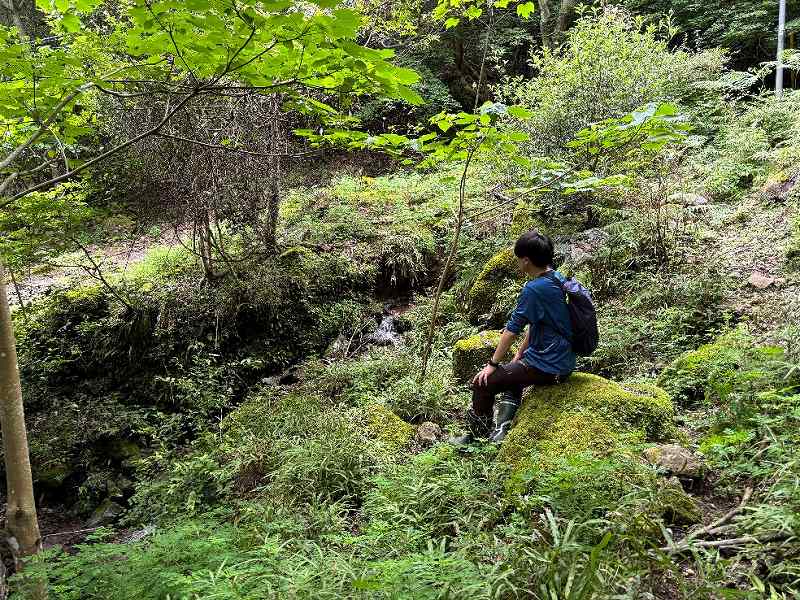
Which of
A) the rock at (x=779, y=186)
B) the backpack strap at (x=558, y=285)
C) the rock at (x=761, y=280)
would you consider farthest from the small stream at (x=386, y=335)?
the rock at (x=779, y=186)

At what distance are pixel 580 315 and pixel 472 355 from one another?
212cm

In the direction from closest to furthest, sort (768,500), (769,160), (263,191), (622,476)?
(768,500) → (622,476) → (263,191) → (769,160)

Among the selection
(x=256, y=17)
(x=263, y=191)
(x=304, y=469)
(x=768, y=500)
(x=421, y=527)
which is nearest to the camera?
(x=256, y=17)

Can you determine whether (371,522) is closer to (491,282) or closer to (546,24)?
(491,282)

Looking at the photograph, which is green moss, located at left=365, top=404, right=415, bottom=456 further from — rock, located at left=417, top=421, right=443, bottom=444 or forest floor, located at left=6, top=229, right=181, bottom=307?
forest floor, located at left=6, top=229, right=181, bottom=307

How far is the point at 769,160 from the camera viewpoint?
25.4ft

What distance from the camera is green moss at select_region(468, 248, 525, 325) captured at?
6941 mm

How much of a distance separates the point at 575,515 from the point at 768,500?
980mm

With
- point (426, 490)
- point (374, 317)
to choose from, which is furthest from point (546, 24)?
point (426, 490)

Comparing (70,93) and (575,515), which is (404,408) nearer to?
(575,515)

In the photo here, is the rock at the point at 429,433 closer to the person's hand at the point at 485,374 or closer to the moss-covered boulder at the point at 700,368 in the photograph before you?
the person's hand at the point at 485,374

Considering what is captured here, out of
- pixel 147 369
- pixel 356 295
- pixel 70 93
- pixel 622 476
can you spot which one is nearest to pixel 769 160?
pixel 356 295

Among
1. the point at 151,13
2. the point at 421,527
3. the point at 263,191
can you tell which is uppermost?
the point at 151,13

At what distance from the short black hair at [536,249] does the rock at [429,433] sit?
2028 mm
